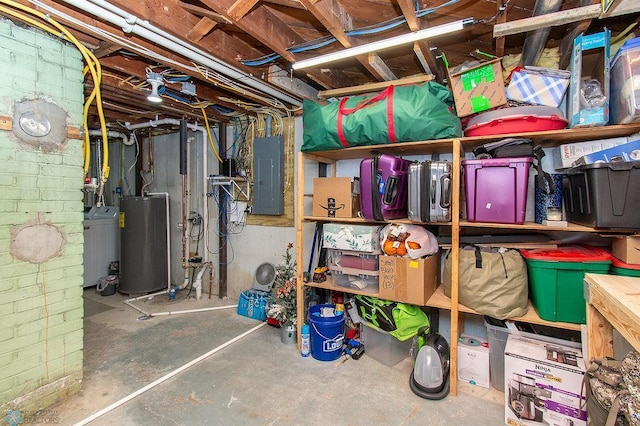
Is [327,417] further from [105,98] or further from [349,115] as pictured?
[105,98]

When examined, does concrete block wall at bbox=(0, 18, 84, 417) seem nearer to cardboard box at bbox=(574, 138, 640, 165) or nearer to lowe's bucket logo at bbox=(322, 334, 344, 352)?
lowe's bucket logo at bbox=(322, 334, 344, 352)

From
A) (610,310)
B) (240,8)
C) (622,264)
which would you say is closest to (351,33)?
(240,8)

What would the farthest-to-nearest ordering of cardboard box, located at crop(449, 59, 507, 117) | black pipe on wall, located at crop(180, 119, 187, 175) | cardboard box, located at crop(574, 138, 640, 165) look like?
black pipe on wall, located at crop(180, 119, 187, 175) < cardboard box, located at crop(449, 59, 507, 117) < cardboard box, located at crop(574, 138, 640, 165)

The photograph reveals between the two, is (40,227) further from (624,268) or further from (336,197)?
(624,268)

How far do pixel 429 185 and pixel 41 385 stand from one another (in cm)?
292

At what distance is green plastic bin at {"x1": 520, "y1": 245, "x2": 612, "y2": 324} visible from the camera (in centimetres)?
191

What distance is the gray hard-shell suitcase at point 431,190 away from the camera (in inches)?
86.7

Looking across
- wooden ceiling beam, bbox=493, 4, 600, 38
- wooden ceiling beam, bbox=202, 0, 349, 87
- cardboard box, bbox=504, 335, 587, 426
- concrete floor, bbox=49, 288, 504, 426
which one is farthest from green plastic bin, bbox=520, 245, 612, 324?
wooden ceiling beam, bbox=202, 0, 349, 87

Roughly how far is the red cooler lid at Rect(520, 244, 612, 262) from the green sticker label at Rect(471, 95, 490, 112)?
3.37 ft

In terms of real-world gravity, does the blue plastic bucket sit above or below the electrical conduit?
below

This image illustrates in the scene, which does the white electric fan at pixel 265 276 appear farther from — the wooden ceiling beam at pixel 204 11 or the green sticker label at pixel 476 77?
the green sticker label at pixel 476 77

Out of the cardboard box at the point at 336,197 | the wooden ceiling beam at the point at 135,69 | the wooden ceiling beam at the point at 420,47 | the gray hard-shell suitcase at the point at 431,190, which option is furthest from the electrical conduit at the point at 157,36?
the gray hard-shell suitcase at the point at 431,190

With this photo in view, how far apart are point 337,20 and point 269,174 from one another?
6.79 ft

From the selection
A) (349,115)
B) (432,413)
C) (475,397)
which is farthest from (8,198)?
(475,397)
